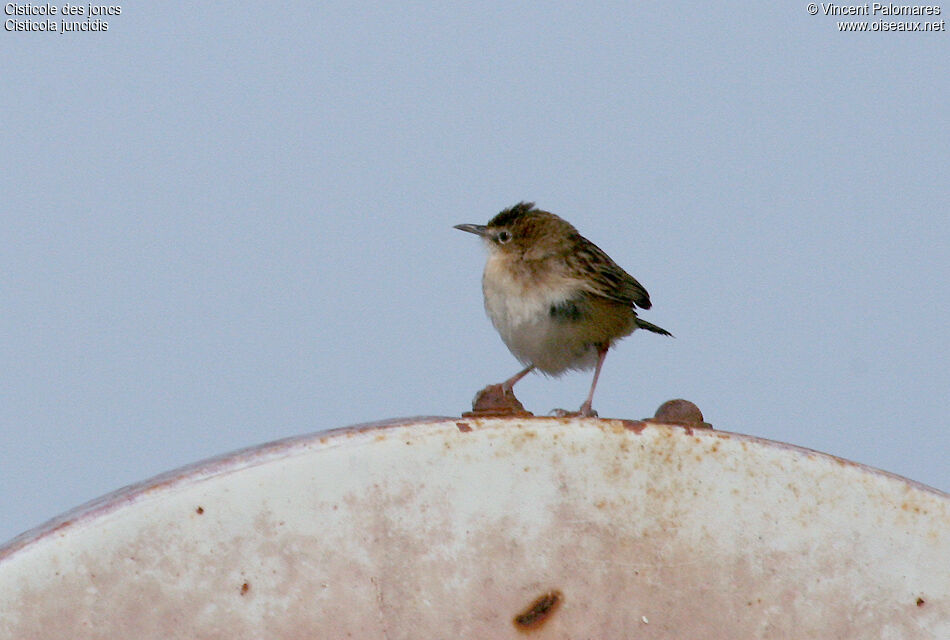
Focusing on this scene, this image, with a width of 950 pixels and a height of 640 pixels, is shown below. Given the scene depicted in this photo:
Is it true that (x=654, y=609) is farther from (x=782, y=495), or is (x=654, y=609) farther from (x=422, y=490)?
(x=422, y=490)

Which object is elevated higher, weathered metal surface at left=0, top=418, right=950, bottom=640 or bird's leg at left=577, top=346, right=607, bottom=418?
bird's leg at left=577, top=346, right=607, bottom=418

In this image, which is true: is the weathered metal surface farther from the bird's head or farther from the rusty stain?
the bird's head

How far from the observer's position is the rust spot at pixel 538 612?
349 cm

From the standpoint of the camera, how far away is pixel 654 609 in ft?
11.6

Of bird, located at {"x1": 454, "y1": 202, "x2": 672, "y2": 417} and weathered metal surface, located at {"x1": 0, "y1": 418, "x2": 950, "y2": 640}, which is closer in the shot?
weathered metal surface, located at {"x1": 0, "y1": 418, "x2": 950, "y2": 640}

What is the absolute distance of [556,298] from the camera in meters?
6.04

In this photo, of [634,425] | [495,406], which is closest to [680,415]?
[634,425]

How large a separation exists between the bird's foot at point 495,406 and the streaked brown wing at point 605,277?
2.38 m

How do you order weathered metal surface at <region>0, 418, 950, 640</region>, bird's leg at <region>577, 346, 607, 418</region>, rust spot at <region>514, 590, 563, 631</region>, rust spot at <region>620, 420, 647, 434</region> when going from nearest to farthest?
weathered metal surface at <region>0, 418, 950, 640</region>
rust spot at <region>514, 590, 563, 631</region>
rust spot at <region>620, 420, 647, 434</region>
bird's leg at <region>577, 346, 607, 418</region>

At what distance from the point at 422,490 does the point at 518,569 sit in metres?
0.33

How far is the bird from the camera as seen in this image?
6.01 meters

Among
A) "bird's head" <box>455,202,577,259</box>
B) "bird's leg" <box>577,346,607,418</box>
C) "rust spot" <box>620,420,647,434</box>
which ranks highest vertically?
"bird's head" <box>455,202,577,259</box>

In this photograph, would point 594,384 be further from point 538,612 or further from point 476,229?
point 538,612

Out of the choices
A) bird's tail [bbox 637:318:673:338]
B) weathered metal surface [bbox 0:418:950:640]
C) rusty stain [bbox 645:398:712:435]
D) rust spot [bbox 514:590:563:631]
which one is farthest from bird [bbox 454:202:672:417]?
rust spot [bbox 514:590:563:631]
